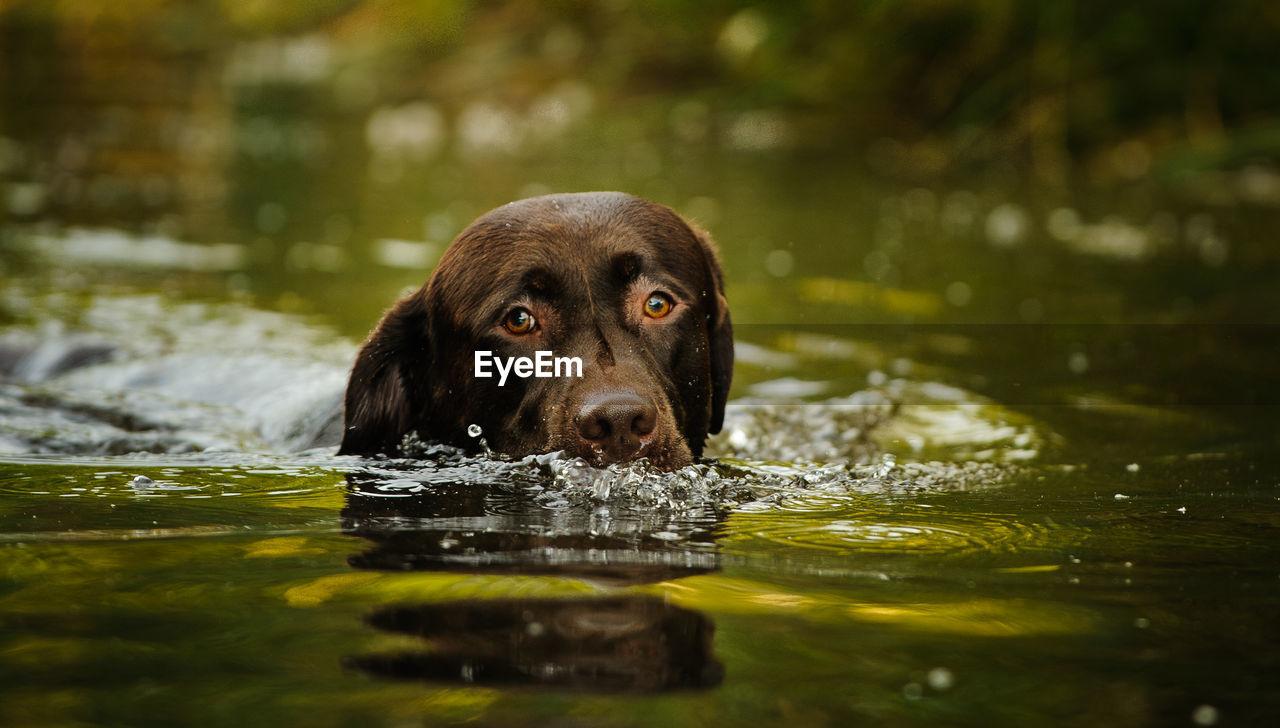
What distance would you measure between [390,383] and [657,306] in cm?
103

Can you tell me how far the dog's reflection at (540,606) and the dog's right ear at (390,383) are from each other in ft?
2.77

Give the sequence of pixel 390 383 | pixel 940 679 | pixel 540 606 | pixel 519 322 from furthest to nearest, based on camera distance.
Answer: pixel 390 383 < pixel 519 322 < pixel 540 606 < pixel 940 679

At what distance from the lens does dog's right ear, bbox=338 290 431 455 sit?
4.54m

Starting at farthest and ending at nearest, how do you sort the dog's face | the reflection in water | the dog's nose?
the dog's face, the dog's nose, the reflection in water

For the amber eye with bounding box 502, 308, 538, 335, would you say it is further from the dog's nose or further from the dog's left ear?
the dog's left ear

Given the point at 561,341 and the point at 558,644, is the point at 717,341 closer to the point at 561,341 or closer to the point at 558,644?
the point at 561,341

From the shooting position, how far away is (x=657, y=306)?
428cm

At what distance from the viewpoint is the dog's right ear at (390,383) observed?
4.54m

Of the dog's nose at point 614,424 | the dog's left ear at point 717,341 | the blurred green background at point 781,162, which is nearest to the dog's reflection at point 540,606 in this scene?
the dog's nose at point 614,424

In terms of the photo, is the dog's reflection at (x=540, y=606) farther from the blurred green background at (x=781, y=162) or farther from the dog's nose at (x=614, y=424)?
the blurred green background at (x=781, y=162)

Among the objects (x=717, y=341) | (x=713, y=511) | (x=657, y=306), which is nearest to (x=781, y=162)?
(x=717, y=341)

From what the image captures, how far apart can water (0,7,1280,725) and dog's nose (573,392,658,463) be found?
9 cm

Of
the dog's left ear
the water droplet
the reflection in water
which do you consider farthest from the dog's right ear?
the water droplet

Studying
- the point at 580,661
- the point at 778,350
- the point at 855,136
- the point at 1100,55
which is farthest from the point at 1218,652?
the point at 855,136
